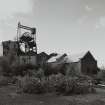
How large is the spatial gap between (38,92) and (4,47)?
4068cm

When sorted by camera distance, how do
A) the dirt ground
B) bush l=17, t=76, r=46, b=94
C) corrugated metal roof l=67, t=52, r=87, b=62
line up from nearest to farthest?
the dirt ground, bush l=17, t=76, r=46, b=94, corrugated metal roof l=67, t=52, r=87, b=62

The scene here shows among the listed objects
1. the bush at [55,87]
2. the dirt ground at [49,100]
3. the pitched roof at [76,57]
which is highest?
the pitched roof at [76,57]

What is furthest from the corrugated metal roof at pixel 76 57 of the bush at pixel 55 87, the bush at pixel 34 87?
the bush at pixel 34 87

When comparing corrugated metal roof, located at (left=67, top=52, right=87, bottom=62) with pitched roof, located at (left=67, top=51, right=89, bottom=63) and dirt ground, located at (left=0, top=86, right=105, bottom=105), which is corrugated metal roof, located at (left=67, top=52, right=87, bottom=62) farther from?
dirt ground, located at (left=0, top=86, right=105, bottom=105)

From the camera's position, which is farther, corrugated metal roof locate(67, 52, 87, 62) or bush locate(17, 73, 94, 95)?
corrugated metal roof locate(67, 52, 87, 62)

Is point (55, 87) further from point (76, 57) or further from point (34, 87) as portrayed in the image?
point (76, 57)

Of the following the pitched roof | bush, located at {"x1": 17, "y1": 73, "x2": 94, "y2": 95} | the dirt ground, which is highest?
the pitched roof

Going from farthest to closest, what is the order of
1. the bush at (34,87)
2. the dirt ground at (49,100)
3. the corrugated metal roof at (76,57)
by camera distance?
the corrugated metal roof at (76,57), the bush at (34,87), the dirt ground at (49,100)

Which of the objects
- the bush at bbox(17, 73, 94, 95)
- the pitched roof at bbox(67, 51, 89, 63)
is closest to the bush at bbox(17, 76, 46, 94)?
the bush at bbox(17, 73, 94, 95)

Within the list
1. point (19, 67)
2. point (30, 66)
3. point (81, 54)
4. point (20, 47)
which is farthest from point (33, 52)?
point (81, 54)

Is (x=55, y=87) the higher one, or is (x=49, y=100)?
(x=55, y=87)

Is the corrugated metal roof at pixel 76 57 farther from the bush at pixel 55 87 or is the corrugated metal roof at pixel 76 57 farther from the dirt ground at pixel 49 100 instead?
the dirt ground at pixel 49 100

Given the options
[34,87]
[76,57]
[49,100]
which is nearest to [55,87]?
[34,87]

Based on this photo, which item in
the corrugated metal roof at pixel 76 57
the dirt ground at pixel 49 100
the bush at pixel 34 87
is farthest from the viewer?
the corrugated metal roof at pixel 76 57
